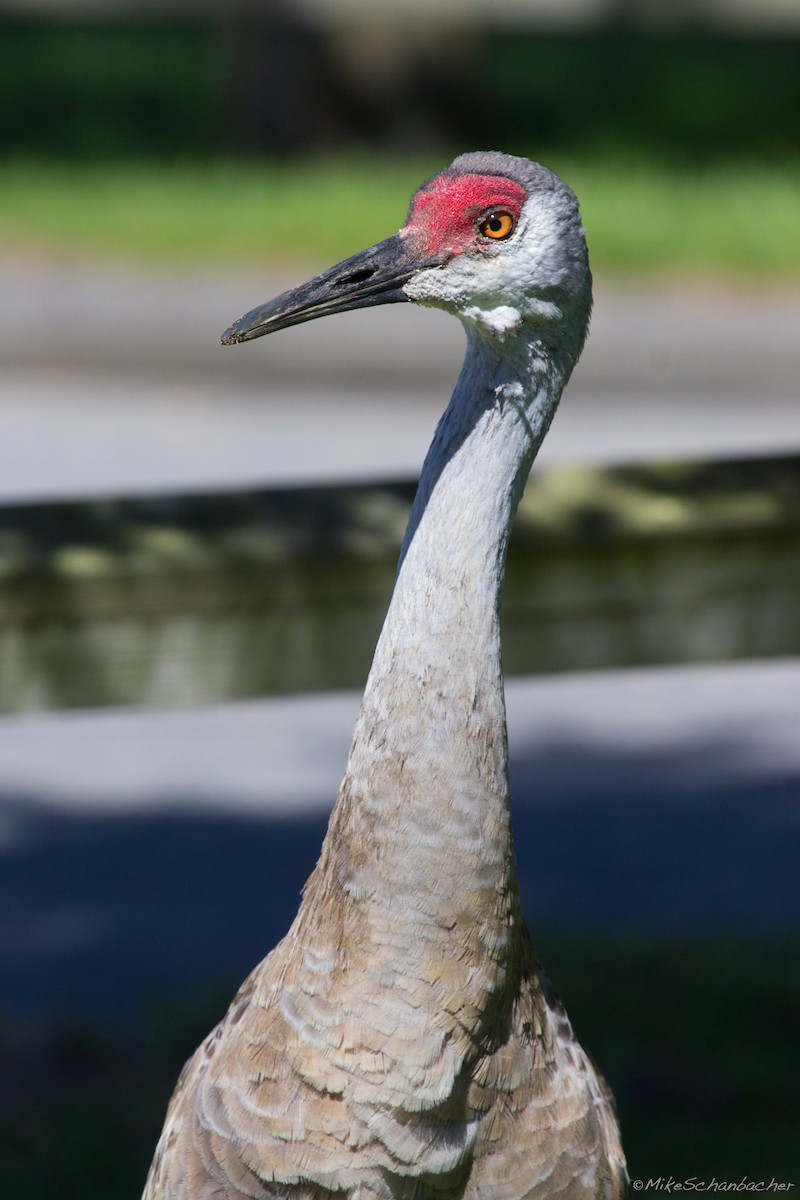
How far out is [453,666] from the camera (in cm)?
212

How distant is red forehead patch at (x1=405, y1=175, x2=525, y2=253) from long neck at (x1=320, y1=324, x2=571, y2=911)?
0.47 feet

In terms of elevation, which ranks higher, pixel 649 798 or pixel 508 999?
pixel 649 798

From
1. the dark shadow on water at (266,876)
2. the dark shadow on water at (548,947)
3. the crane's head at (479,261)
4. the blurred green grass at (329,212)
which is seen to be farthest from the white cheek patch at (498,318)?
the blurred green grass at (329,212)

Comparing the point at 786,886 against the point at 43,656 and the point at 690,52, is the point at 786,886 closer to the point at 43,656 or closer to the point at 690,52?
the point at 43,656

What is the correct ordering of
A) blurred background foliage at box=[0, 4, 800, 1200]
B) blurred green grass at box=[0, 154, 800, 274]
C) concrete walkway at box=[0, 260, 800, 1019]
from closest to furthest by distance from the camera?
blurred background foliage at box=[0, 4, 800, 1200] < concrete walkway at box=[0, 260, 800, 1019] < blurred green grass at box=[0, 154, 800, 274]

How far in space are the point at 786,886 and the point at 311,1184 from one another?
2.63 meters

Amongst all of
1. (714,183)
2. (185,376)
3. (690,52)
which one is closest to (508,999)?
(185,376)

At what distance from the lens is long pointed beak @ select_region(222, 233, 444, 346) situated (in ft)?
6.80

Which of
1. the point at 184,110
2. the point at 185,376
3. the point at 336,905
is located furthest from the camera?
the point at 184,110

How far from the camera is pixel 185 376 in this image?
31.3ft

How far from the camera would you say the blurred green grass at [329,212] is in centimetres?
975

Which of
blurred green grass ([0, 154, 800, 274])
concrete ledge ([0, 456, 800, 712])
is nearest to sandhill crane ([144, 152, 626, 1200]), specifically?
concrete ledge ([0, 456, 800, 712])

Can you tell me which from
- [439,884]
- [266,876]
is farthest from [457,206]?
[266,876]

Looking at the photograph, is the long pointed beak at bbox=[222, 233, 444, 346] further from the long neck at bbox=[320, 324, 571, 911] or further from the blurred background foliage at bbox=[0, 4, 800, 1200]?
the blurred background foliage at bbox=[0, 4, 800, 1200]
